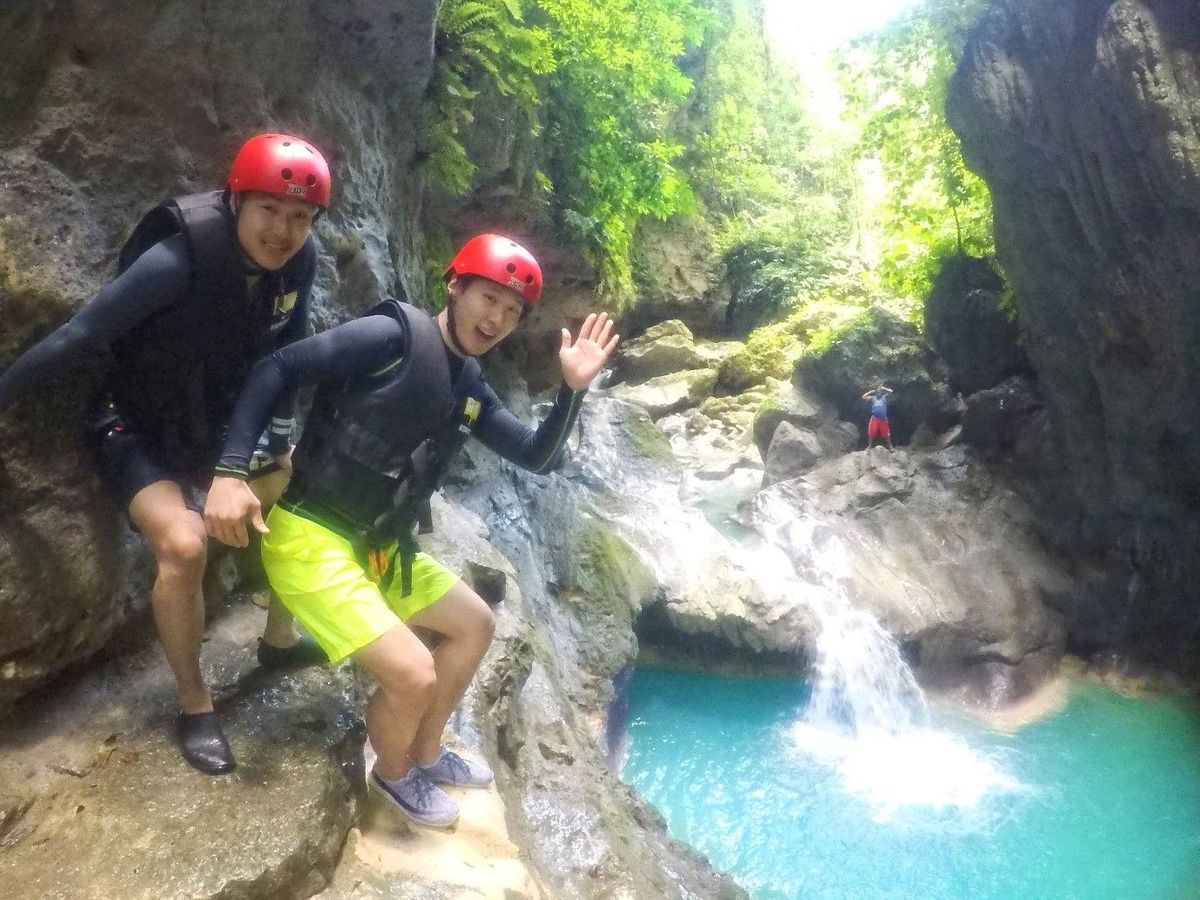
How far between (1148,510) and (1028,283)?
3098 millimetres

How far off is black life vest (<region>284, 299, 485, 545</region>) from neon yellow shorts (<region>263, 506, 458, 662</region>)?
0.07 metres

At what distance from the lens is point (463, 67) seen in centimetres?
679

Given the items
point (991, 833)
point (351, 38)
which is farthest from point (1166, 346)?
point (351, 38)

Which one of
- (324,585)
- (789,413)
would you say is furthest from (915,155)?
(324,585)

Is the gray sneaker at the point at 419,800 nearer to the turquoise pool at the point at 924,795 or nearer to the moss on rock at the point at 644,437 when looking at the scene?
the turquoise pool at the point at 924,795

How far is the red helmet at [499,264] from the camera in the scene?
2.94 metres

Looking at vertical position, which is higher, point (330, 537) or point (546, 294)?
point (546, 294)

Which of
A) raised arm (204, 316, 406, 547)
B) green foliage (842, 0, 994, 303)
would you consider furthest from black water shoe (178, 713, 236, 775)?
green foliage (842, 0, 994, 303)

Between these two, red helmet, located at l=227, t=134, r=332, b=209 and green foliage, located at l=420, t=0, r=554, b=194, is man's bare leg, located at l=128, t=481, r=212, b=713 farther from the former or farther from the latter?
green foliage, located at l=420, t=0, r=554, b=194

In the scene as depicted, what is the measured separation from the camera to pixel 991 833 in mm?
6695

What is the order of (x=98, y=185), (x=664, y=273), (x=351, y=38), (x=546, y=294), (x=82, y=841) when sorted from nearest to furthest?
(x=82, y=841) < (x=98, y=185) < (x=351, y=38) < (x=546, y=294) < (x=664, y=273)

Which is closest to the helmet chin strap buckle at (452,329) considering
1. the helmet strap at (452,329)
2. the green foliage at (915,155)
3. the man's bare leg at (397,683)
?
the helmet strap at (452,329)

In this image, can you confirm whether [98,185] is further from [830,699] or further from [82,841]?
[830,699]

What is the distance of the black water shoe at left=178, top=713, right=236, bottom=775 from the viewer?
9.12ft
